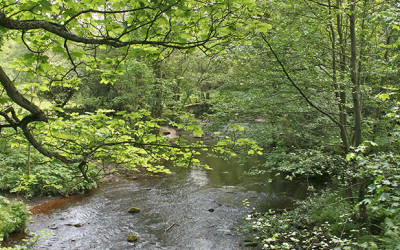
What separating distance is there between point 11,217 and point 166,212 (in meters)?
4.40

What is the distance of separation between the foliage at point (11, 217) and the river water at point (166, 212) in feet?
1.94

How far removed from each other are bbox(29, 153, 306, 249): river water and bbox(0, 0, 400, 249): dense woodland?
1133 millimetres

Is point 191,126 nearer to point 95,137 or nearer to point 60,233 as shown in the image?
point 95,137

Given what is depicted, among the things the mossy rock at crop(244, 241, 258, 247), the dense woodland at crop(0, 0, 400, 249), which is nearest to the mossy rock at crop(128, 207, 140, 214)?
the dense woodland at crop(0, 0, 400, 249)

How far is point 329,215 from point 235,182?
16.4 feet

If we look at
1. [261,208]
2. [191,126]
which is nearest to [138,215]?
[261,208]

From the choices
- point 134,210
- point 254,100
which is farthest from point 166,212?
point 254,100

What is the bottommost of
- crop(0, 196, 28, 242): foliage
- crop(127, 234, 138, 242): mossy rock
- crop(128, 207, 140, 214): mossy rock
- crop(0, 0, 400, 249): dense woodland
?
crop(127, 234, 138, 242): mossy rock

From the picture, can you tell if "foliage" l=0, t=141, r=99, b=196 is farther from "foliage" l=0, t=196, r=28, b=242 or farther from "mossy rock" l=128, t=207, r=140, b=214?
"mossy rock" l=128, t=207, r=140, b=214

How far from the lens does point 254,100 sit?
7.25 m

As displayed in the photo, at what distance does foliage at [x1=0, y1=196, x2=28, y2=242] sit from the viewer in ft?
21.0

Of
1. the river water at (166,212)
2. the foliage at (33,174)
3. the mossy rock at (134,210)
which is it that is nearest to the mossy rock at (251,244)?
the river water at (166,212)

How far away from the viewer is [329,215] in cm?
737

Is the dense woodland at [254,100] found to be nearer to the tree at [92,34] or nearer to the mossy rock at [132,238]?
the tree at [92,34]
